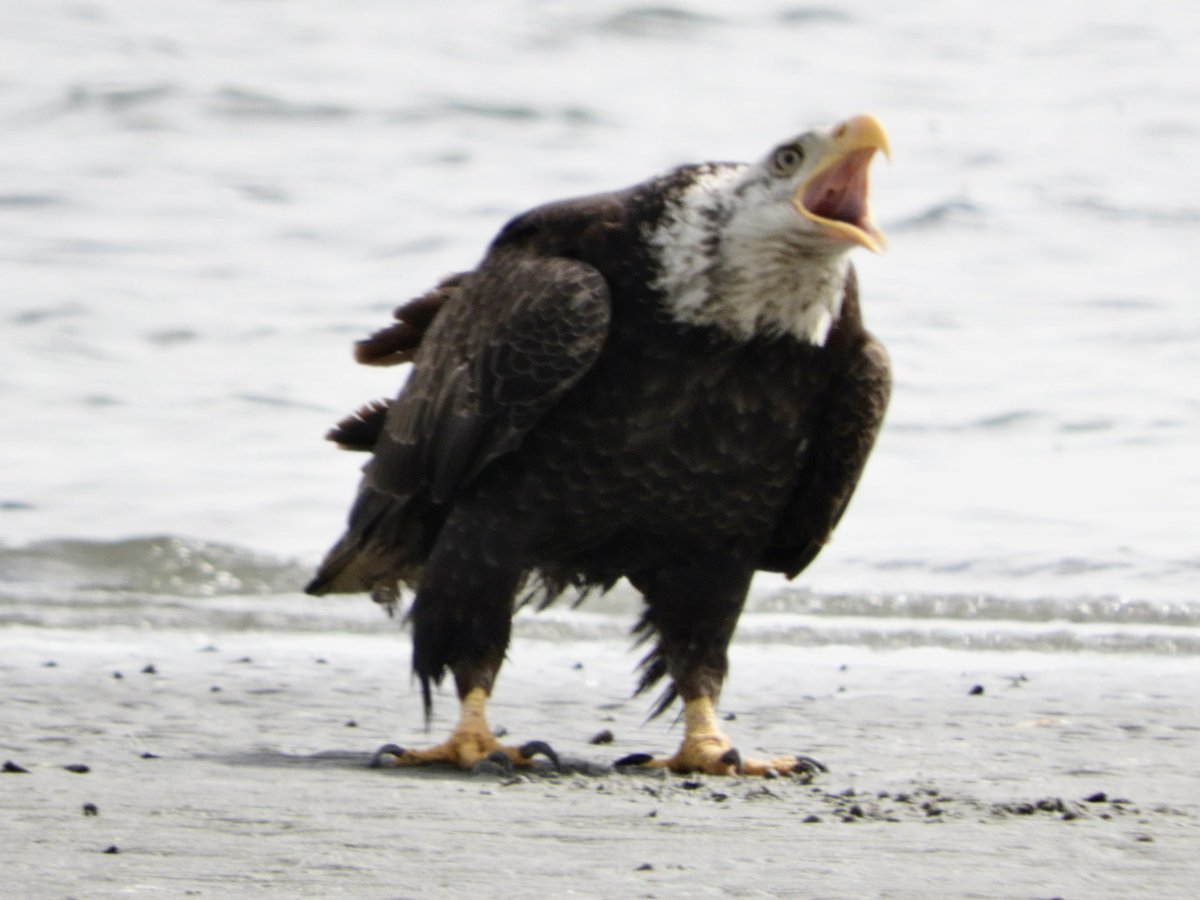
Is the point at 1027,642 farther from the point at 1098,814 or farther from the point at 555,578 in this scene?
the point at 1098,814

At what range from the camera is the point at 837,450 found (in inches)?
226

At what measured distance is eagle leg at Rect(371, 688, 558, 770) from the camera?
548cm

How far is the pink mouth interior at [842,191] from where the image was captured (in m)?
5.36

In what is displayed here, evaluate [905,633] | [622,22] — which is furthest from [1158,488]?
[622,22]

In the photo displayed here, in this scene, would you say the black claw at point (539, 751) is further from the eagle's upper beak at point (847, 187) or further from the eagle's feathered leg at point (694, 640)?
the eagle's upper beak at point (847, 187)

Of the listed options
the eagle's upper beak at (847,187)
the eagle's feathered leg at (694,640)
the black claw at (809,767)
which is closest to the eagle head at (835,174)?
the eagle's upper beak at (847,187)

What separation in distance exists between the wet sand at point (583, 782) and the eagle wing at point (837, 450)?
1.76 ft

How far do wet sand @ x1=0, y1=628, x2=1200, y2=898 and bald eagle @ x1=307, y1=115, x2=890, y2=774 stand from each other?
1.25 feet

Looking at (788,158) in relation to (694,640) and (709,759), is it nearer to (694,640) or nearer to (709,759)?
(694,640)

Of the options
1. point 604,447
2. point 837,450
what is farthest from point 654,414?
point 837,450

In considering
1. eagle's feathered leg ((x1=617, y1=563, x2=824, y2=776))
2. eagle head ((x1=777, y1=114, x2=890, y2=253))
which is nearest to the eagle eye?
eagle head ((x1=777, y1=114, x2=890, y2=253))

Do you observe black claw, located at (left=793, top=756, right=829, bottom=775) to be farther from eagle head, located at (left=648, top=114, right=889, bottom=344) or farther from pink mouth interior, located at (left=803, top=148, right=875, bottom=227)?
pink mouth interior, located at (left=803, top=148, right=875, bottom=227)

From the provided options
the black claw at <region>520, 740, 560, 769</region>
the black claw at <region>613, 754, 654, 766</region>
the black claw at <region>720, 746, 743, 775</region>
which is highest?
the black claw at <region>720, 746, 743, 775</region>

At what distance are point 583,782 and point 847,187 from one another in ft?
4.70
